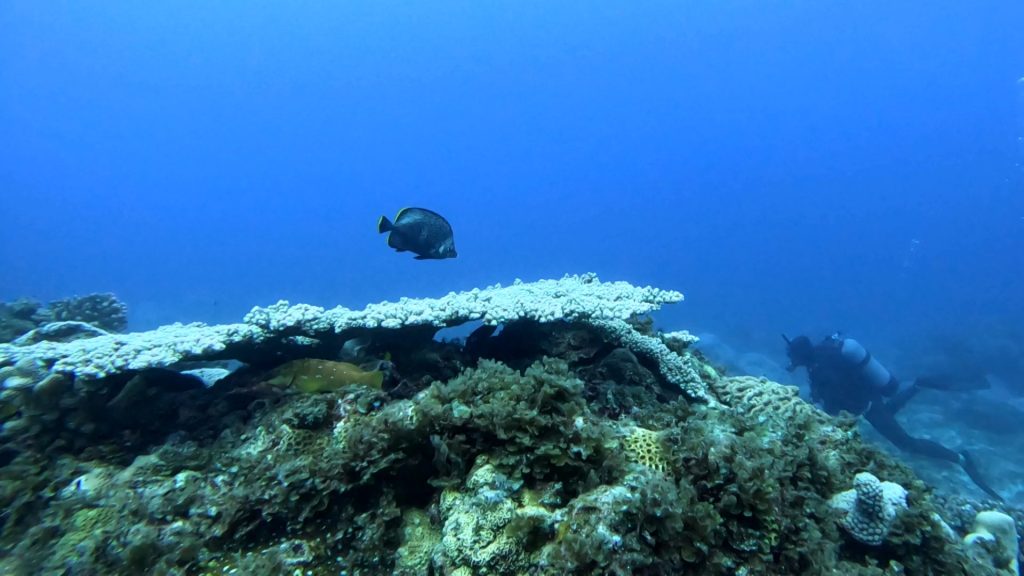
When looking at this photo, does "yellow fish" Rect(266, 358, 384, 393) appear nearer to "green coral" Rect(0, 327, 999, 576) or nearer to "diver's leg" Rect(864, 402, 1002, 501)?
"green coral" Rect(0, 327, 999, 576)

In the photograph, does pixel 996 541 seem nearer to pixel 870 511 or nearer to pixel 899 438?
pixel 870 511

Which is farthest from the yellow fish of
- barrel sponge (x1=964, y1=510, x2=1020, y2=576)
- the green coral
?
barrel sponge (x1=964, y1=510, x2=1020, y2=576)

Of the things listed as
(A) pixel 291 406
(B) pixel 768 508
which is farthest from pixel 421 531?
(B) pixel 768 508

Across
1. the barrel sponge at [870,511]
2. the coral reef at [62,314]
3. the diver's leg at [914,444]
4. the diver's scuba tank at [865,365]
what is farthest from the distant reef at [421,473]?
the diver's leg at [914,444]

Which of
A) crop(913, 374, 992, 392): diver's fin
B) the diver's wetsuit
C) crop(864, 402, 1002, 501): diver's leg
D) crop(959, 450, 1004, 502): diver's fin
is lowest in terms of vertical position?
crop(959, 450, 1004, 502): diver's fin

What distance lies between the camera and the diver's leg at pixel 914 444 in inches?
489

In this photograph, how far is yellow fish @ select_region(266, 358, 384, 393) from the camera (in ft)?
13.6

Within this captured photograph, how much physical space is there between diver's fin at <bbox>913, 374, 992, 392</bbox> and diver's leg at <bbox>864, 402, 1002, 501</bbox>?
4.34 meters

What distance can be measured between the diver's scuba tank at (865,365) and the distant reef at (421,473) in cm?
1111

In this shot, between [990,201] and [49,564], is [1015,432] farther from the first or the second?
[990,201]

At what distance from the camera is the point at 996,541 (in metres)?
4.18

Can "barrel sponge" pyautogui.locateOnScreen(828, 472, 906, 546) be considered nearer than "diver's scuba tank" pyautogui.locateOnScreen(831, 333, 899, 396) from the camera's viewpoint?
Yes

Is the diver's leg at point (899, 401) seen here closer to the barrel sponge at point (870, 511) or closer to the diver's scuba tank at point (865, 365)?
the diver's scuba tank at point (865, 365)

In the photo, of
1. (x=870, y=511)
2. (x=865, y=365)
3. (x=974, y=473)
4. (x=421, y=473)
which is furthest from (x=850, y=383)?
(x=421, y=473)
